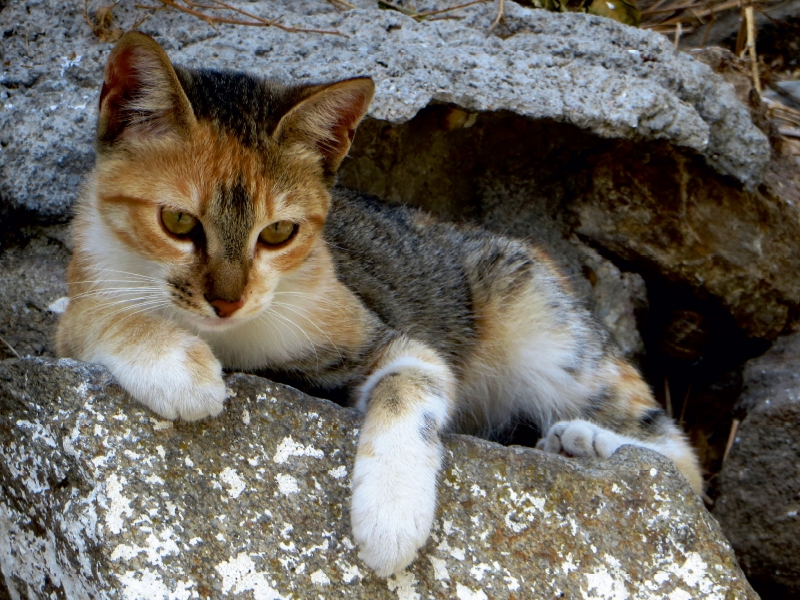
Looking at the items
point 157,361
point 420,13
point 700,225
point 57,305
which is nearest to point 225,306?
point 157,361

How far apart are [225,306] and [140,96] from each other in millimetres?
610

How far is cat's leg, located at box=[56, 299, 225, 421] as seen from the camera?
212 centimetres

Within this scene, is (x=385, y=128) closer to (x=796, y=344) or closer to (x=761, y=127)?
(x=761, y=127)

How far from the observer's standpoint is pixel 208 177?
2.26 m

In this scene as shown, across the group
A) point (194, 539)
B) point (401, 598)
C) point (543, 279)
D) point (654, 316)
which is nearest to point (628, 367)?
point (543, 279)

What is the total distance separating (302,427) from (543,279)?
5.08ft

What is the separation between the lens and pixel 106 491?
6.63ft

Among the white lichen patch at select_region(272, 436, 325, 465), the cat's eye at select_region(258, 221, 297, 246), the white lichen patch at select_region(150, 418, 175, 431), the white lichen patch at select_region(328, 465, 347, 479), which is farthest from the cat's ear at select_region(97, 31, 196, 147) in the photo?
the white lichen patch at select_region(328, 465, 347, 479)

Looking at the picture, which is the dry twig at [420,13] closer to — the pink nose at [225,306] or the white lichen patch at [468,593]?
the pink nose at [225,306]

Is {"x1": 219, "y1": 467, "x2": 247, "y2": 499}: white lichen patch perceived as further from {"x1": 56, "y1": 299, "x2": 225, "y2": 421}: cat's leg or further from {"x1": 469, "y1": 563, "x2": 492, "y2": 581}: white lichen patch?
{"x1": 469, "y1": 563, "x2": 492, "y2": 581}: white lichen patch

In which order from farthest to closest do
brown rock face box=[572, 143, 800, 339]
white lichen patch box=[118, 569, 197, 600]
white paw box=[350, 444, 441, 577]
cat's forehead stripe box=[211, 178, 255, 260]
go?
1. brown rock face box=[572, 143, 800, 339]
2. cat's forehead stripe box=[211, 178, 255, 260]
3. white paw box=[350, 444, 441, 577]
4. white lichen patch box=[118, 569, 197, 600]

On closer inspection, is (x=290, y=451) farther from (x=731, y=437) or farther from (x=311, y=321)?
(x=731, y=437)

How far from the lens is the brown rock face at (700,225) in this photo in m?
3.91

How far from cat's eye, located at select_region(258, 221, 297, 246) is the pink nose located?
22 centimetres
